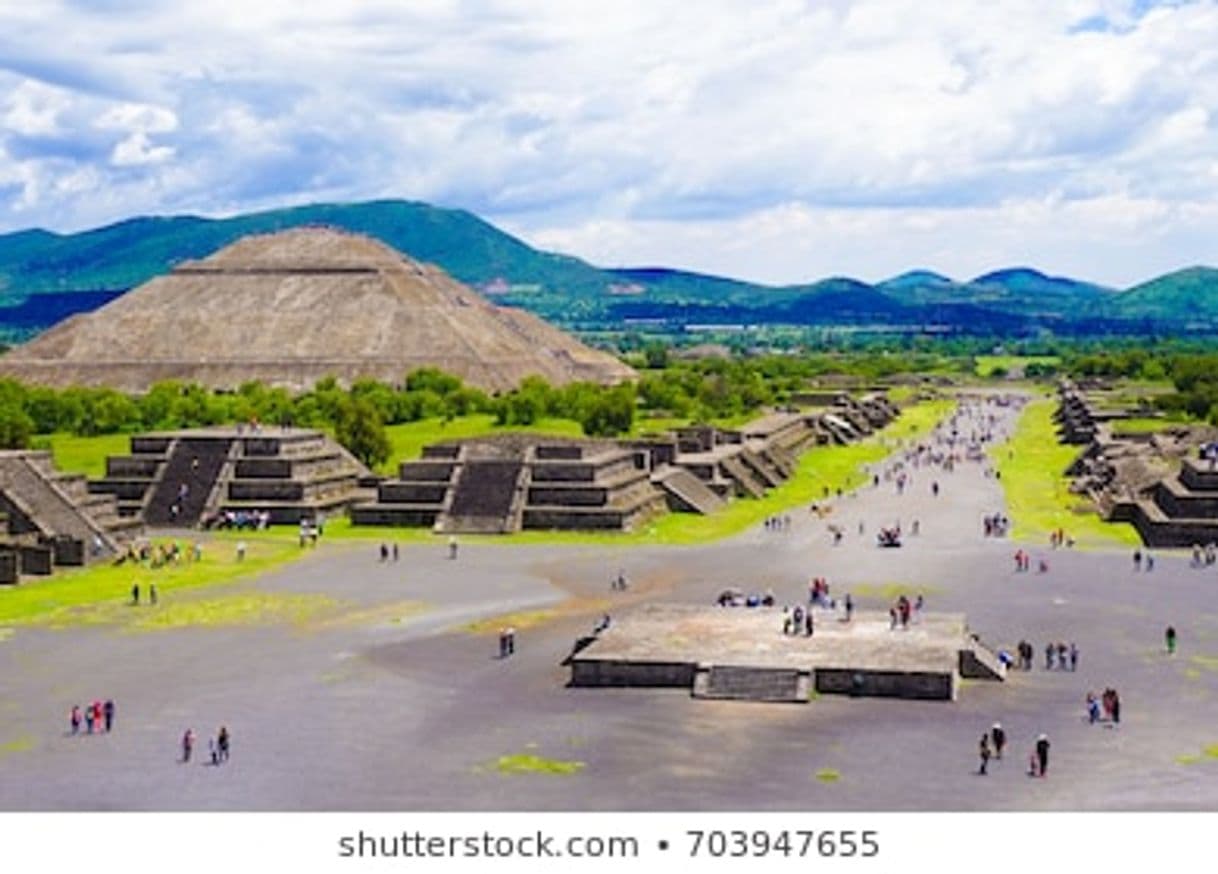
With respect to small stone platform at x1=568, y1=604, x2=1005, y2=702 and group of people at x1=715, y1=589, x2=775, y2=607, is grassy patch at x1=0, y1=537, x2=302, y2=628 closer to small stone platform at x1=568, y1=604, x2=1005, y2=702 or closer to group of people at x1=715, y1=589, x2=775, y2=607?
small stone platform at x1=568, y1=604, x2=1005, y2=702

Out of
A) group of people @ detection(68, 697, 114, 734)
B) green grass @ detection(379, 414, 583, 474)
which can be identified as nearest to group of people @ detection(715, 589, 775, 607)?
group of people @ detection(68, 697, 114, 734)

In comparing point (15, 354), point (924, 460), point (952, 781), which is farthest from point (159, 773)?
A: point (15, 354)

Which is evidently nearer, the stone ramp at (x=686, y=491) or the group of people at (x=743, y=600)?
the group of people at (x=743, y=600)

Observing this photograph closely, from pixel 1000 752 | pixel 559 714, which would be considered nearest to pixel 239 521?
pixel 559 714

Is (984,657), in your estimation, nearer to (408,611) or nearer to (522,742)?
(522,742)

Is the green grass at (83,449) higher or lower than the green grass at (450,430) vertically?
lower

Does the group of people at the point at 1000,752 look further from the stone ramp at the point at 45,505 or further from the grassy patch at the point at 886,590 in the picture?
the stone ramp at the point at 45,505

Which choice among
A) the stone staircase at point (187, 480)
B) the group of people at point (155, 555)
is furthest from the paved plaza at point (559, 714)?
the stone staircase at point (187, 480)
